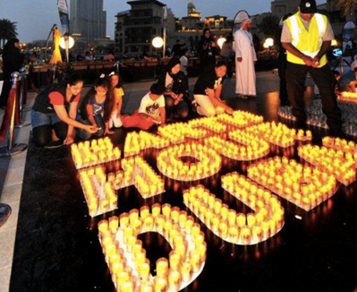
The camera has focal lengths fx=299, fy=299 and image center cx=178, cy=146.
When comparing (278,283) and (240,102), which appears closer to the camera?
(278,283)

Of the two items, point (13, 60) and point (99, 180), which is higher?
point (13, 60)

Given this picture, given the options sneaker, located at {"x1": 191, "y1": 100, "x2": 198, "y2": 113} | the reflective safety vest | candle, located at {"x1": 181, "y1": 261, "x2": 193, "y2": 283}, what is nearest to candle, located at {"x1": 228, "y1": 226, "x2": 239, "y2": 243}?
candle, located at {"x1": 181, "y1": 261, "x2": 193, "y2": 283}

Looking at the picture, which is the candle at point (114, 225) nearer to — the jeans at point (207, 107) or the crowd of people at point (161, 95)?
the crowd of people at point (161, 95)

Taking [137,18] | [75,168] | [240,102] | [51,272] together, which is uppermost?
[137,18]

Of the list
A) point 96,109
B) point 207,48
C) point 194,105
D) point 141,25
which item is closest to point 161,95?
point 96,109

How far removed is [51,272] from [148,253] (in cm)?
61

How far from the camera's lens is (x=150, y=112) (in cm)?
510

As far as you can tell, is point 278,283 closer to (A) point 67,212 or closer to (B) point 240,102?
(A) point 67,212

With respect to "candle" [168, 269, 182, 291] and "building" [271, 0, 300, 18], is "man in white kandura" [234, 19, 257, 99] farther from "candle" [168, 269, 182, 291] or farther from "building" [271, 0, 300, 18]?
"building" [271, 0, 300, 18]

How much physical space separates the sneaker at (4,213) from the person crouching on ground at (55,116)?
1647mm

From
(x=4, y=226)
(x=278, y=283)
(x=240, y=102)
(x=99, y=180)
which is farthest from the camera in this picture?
(x=240, y=102)

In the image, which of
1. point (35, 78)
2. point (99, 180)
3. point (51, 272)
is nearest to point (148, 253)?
point (51, 272)

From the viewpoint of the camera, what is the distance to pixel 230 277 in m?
1.78

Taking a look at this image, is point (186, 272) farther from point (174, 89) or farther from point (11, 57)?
point (11, 57)
